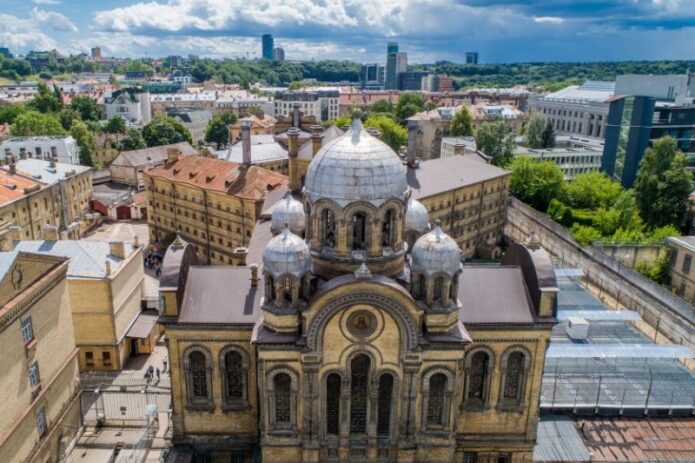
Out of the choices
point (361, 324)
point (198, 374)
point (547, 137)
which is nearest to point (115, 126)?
point (547, 137)

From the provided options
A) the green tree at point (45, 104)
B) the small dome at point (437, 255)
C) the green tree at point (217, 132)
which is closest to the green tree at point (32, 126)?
the green tree at point (45, 104)

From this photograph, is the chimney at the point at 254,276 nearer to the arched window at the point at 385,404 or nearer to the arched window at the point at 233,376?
the arched window at the point at 233,376

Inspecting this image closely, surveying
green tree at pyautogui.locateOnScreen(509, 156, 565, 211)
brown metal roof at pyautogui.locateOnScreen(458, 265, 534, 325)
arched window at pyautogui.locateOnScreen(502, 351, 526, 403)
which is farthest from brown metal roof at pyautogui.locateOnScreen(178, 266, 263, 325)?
green tree at pyautogui.locateOnScreen(509, 156, 565, 211)

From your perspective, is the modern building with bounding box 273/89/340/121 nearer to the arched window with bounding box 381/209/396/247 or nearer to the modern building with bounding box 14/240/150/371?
the modern building with bounding box 14/240/150/371

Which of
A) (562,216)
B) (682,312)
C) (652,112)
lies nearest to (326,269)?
(682,312)

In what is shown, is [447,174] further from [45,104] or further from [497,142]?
[45,104]

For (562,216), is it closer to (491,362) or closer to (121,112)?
(491,362)
